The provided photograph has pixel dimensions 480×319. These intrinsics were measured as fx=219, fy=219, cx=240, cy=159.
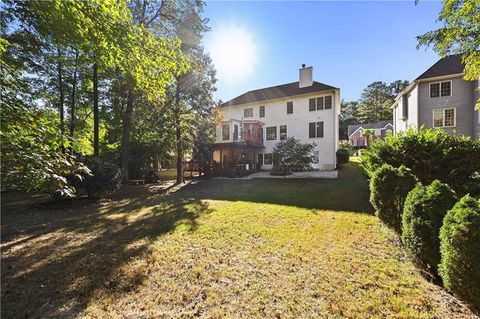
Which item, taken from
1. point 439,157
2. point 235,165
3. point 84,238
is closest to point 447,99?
point 439,157

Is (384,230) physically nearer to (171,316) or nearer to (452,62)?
(171,316)

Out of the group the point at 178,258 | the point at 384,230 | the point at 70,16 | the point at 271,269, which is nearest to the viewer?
the point at 70,16

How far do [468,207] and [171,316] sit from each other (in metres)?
4.02

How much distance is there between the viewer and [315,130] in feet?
71.8

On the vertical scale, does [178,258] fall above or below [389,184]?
Result: below

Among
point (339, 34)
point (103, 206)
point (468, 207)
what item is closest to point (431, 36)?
point (339, 34)

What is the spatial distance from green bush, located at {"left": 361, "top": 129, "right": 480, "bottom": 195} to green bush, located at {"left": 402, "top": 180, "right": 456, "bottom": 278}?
3.64m

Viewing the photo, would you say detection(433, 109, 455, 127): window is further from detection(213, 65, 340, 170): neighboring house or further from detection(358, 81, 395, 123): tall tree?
detection(358, 81, 395, 123): tall tree

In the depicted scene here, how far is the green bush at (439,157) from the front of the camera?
692 centimetres

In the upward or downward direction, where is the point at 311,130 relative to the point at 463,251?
upward

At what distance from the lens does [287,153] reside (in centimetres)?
1566

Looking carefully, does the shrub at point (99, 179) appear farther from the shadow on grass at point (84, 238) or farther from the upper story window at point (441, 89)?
the upper story window at point (441, 89)

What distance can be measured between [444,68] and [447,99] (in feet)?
Answer: 8.40

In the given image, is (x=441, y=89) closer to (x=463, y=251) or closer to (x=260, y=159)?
(x=260, y=159)
